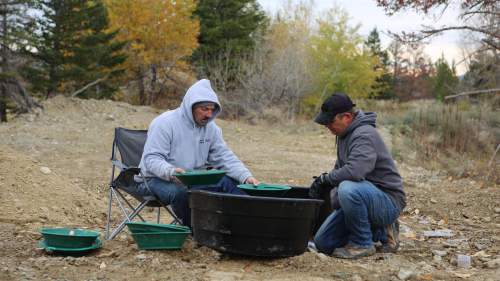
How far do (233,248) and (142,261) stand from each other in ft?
1.85

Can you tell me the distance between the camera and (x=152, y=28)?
25719 mm

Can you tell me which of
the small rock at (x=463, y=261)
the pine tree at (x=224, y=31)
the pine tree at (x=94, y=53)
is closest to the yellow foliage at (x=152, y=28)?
the pine tree at (x=94, y=53)

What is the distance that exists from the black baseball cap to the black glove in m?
0.41

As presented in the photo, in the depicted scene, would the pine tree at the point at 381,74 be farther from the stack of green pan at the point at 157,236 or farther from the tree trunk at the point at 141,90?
the stack of green pan at the point at 157,236

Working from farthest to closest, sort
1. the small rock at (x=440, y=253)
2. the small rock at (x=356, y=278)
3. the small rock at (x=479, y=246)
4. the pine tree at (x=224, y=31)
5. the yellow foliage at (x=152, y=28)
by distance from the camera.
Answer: the pine tree at (x=224, y=31) → the yellow foliage at (x=152, y=28) → the small rock at (x=479, y=246) → the small rock at (x=440, y=253) → the small rock at (x=356, y=278)

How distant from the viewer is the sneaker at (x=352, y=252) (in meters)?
4.32

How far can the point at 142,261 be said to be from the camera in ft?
12.5

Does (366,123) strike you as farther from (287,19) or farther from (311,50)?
(287,19)

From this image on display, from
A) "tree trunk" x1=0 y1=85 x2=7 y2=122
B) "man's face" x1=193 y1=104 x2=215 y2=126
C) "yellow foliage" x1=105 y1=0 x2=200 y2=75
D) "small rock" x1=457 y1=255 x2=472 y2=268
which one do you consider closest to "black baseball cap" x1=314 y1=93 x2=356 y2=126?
"man's face" x1=193 y1=104 x2=215 y2=126

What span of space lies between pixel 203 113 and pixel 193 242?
94 centimetres

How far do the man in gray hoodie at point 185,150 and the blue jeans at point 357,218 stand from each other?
0.67 metres

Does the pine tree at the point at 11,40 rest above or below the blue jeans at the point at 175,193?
above

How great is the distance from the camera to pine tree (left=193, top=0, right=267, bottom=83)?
95.6 ft

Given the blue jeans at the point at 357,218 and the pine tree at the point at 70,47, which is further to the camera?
the pine tree at the point at 70,47
